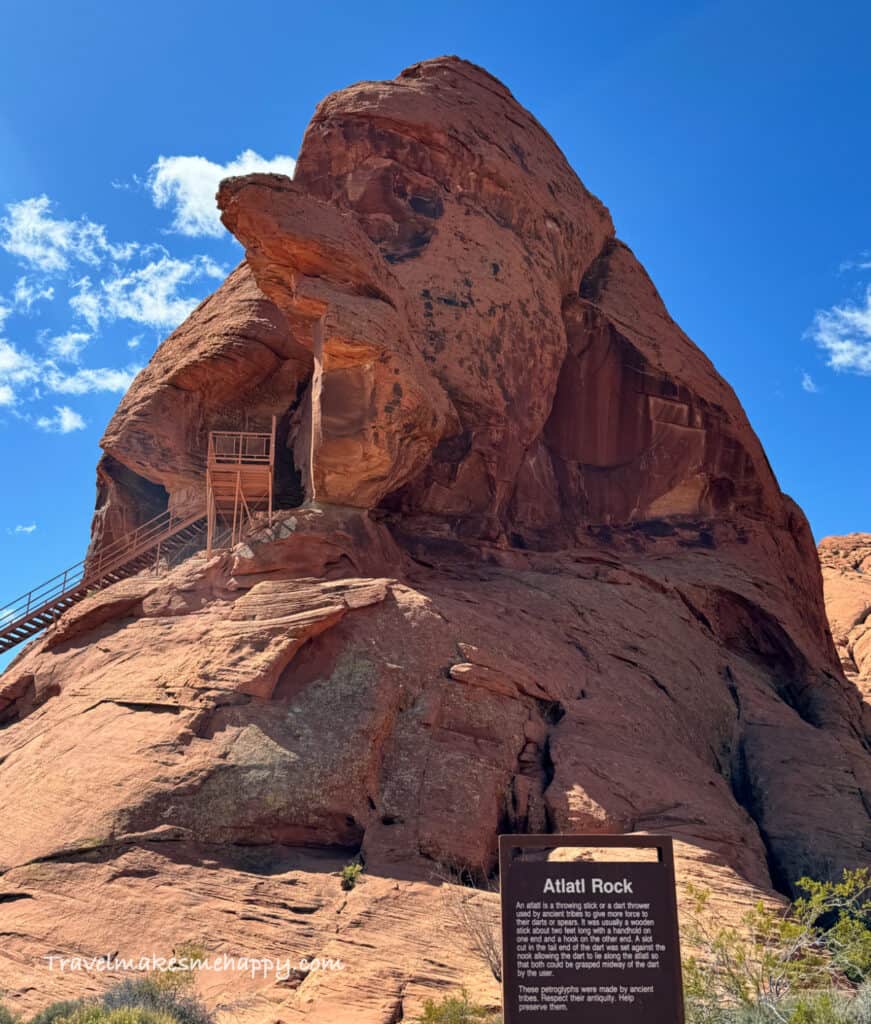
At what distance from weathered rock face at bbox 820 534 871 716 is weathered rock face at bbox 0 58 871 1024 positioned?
14.3m

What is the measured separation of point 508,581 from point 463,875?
781cm

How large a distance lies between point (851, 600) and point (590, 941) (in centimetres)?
4103

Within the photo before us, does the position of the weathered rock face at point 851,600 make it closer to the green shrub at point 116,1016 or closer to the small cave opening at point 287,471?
the small cave opening at point 287,471

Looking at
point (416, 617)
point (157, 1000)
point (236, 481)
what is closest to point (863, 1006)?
point (157, 1000)

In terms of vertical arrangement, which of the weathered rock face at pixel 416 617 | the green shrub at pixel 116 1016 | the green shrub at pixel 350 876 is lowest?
the green shrub at pixel 116 1016

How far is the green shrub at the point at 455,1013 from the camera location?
31.3 feet

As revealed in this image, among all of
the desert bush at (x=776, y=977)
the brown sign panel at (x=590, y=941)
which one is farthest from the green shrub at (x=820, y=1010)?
the brown sign panel at (x=590, y=941)

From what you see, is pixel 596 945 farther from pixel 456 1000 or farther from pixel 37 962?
pixel 37 962

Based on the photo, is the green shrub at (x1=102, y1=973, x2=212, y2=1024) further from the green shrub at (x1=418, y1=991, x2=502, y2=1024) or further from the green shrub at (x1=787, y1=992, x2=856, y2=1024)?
the green shrub at (x1=787, y1=992, x2=856, y2=1024)

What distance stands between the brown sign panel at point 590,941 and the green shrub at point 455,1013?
3400mm

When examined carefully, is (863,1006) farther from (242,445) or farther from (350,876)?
(242,445)

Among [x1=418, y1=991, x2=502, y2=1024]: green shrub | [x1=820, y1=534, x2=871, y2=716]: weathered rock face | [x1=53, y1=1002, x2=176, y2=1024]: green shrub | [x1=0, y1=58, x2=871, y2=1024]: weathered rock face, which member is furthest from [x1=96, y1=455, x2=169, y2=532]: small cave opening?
[x1=820, y1=534, x2=871, y2=716]: weathered rock face

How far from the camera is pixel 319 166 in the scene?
23531 mm

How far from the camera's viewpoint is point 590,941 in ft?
22.0
